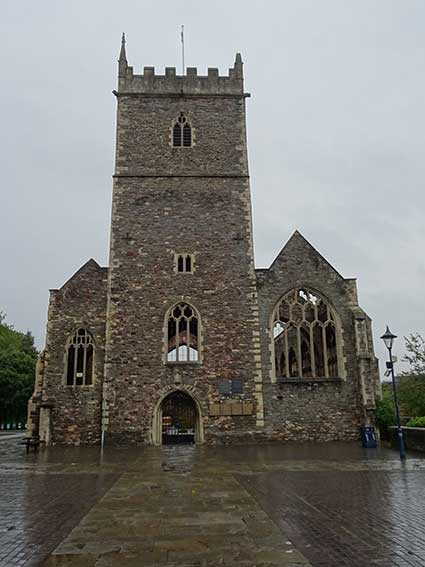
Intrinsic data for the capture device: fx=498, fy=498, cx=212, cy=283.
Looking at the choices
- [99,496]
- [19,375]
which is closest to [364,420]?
[99,496]

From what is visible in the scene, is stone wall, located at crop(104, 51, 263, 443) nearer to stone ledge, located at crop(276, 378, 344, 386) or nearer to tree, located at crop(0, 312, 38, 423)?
stone ledge, located at crop(276, 378, 344, 386)

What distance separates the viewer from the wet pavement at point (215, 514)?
18.7 ft

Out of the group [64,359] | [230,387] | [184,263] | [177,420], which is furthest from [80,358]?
[230,387]

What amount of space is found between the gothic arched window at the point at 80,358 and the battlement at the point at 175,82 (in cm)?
1368

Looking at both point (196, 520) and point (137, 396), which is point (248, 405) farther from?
point (196, 520)

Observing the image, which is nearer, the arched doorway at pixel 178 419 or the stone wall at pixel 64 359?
the stone wall at pixel 64 359

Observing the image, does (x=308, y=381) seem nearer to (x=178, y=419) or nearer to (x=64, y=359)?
(x=178, y=419)

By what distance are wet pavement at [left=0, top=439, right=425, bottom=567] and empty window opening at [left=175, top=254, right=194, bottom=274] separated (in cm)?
1155

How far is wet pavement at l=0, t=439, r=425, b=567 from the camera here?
5.71 metres

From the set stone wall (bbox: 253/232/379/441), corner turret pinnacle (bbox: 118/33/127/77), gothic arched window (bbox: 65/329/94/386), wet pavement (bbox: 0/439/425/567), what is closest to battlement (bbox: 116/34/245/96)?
corner turret pinnacle (bbox: 118/33/127/77)

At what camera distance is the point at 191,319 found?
79.4 ft

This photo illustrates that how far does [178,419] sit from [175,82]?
740 inches

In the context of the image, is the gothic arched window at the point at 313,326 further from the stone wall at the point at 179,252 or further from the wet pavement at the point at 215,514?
the wet pavement at the point at 215,514

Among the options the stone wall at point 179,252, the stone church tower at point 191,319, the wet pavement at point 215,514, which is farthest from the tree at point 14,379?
the wet pavement at point 215,514
